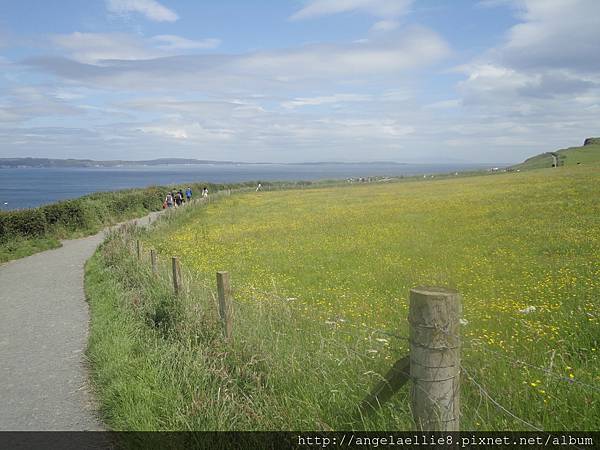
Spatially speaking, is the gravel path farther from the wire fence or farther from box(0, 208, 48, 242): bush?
box(0, 208, 48, 242): bush

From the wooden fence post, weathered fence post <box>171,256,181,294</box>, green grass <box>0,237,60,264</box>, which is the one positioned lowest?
green grass <box>0,237,60,264</box>

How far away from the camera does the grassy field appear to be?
418 centimetres

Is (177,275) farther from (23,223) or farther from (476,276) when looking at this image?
(23,223)

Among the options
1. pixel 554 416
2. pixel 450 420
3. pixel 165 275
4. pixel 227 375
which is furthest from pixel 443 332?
pixel 165 275

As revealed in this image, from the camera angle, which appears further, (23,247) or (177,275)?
(23,247)

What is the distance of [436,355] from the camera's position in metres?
2.91

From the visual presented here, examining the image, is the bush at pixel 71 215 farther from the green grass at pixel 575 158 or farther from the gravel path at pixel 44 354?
the green grass at pixel 575 158

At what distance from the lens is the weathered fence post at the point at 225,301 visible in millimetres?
6035

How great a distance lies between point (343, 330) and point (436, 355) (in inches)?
189

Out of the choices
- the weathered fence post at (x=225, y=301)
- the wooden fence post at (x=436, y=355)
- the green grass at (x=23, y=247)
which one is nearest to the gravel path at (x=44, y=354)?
the weathered fence post at (x=225, y=301)

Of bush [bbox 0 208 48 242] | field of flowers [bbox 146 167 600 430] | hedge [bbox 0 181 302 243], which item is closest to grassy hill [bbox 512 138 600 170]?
field of flowers [bbox 146 167 600 430]

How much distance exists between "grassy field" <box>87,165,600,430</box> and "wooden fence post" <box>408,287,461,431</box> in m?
0.35

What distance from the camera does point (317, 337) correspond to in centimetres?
618

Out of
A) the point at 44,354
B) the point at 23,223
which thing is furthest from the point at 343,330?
the point at 23,223
